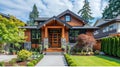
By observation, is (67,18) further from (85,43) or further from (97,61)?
(97,61)

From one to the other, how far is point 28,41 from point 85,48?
8.70 m

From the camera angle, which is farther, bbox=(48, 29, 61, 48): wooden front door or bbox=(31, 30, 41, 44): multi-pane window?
bbox=(31, 30, 41, 44): multi-pane window

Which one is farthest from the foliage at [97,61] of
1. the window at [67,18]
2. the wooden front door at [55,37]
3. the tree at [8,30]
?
the window at [67,18]

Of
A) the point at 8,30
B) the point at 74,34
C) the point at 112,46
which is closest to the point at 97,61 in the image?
the point at 112,46

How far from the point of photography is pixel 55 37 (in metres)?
31.3

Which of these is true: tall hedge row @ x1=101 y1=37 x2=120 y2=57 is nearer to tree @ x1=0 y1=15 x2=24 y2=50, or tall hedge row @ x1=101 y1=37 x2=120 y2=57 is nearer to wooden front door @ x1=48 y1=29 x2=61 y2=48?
wooden front door @ x1=48 y1=29 x2=61 y2=48

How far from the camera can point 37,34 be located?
103 ft

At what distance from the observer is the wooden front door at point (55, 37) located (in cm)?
3114

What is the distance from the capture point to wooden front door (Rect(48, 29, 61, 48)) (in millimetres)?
31141

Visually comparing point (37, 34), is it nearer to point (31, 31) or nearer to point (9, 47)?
point (31, 31)

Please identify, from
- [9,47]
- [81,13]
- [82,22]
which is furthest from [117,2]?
[9,47]

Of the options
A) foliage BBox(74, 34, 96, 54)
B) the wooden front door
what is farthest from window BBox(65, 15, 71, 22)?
foliage BBox(74, 34, 96, 54)

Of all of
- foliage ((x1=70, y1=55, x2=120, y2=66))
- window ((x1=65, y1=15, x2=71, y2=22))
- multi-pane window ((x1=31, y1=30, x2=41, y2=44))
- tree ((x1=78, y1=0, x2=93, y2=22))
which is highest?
tree ((x1=78, y1=0, x2=93, y2=22))

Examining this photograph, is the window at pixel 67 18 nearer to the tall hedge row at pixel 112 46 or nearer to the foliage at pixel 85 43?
the foliage at pixel 85 43
